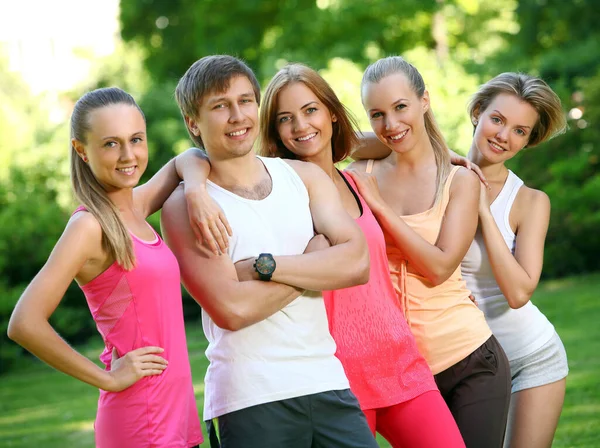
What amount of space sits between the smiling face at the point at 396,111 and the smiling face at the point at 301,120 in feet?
0.97

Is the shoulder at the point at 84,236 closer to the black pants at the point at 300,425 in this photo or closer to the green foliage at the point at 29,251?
the black pants at the point at 300,425

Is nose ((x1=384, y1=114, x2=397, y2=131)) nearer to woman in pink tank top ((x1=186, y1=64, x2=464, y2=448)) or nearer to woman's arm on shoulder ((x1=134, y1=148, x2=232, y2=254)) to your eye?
woman in pink tank top ((x1=186, y1=64, x2=464, y2=448))

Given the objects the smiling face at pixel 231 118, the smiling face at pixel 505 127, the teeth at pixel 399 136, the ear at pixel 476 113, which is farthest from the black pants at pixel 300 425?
the ear at pixel 476 113

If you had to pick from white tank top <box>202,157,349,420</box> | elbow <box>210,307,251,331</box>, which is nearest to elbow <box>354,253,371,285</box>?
white tank top <box>202,157,349,420</box>

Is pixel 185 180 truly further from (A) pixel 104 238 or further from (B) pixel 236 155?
(A) pixel 104 238

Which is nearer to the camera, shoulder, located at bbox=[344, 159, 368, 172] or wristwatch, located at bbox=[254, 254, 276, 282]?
wristwatch, located at bbox=[254, 254, 276, 282]

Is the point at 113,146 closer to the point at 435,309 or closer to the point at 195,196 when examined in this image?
the point at 195,196

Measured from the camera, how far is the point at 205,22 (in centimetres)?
2522

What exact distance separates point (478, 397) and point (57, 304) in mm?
1873

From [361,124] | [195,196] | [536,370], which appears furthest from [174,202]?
[361,124]

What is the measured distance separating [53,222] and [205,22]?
40.2 feet

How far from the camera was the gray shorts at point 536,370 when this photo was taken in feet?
13.6

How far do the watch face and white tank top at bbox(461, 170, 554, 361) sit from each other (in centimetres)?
142

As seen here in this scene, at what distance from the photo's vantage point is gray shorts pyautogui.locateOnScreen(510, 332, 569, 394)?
414 cm
